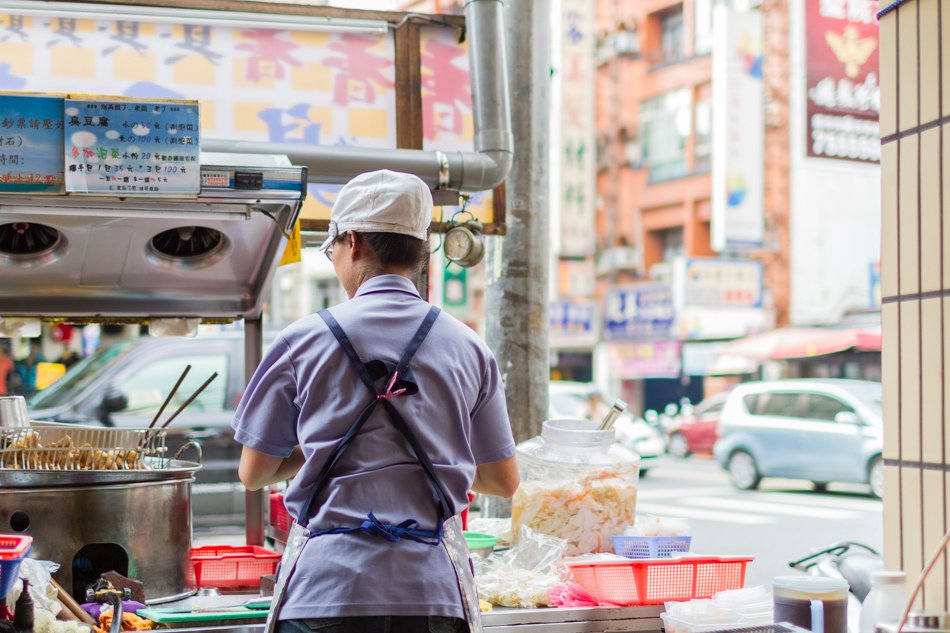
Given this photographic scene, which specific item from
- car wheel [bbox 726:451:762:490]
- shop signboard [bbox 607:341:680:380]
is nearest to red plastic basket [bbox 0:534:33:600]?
car wheel [bbox 726:451:762:490]

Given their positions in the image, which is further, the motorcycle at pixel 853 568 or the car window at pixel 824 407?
the car window at pixel 824 407

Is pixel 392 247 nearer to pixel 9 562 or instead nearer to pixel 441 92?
pixel 9 562

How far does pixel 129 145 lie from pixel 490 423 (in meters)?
1.33

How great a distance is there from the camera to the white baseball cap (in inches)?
86.5

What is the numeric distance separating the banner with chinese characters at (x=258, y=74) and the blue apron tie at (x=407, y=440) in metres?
2.65

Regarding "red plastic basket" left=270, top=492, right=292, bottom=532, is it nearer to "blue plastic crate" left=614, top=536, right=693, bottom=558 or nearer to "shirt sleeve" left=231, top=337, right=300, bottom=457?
"blue plastic crate" left=614, top=536, right=693, bottom=558

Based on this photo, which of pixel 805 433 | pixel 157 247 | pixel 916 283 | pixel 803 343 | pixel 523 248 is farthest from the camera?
pixel 803 343

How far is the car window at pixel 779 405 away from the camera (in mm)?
15367

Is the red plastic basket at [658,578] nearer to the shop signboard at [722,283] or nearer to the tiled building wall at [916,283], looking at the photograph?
the tiled building wall at [916,283]

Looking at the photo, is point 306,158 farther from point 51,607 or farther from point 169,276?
point 51,607

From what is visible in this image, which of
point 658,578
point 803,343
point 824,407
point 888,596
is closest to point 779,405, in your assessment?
point 824,407

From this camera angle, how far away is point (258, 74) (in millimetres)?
4566

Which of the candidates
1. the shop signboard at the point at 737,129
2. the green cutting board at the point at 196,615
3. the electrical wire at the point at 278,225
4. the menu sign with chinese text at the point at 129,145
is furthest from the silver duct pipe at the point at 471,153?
the shop signboard at the point at 737,129

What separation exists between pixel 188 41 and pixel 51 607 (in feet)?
9.19
